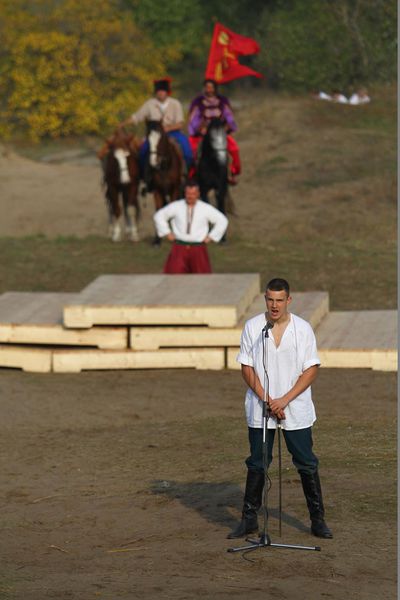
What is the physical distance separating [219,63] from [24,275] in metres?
5.87

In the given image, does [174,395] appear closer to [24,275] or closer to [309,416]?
[309,416]

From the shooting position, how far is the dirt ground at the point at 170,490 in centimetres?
802

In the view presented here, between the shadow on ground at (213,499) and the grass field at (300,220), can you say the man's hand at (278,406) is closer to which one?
the shadow on ground at (213,499)

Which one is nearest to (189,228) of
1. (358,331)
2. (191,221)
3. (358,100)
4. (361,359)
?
(191,221)

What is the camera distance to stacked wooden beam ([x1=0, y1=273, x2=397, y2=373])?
14.6 metres

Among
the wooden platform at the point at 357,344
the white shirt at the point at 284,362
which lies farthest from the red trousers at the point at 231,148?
the white shirt at the point at 284,362

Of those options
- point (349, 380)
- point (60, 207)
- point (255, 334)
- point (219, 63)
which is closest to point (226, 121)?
point (219, 63)

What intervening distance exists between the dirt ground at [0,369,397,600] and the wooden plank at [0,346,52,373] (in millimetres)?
137

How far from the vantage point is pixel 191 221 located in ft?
57.0

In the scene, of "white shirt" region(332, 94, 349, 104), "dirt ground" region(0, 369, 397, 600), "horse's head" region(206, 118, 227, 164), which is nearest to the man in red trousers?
"dirt ground" region(0, 369, 397, 600)

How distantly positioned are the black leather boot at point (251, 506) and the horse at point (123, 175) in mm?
14295

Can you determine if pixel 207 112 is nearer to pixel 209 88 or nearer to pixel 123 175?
pixel 209 88

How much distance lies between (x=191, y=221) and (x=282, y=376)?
8.91 m

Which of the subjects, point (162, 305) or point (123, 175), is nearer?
point (162, 305)
